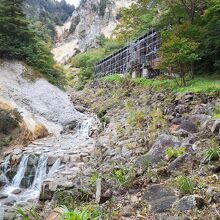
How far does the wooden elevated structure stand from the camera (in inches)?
984

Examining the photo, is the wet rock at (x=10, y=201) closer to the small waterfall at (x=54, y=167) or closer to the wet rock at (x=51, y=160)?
the small waterfall at (x=54, y=167)

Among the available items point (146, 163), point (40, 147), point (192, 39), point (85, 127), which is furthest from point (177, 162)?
point (85, 127)

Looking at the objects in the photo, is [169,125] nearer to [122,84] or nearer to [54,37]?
[122,84]

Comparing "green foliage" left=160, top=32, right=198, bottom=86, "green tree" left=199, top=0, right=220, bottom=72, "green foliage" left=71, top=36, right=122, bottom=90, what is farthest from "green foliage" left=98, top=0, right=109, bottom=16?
"green foliage" left=160, top=32, right=198, bottom=86

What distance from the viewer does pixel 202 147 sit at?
7859mm

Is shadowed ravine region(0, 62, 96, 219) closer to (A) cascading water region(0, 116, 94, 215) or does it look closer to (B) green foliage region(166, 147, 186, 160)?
(A) cascading water region(0, 116, 94, 215)

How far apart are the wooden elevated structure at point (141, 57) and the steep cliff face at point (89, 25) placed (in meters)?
29.2

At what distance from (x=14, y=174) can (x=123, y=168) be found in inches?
268

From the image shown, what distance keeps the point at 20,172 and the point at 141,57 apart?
1785 cm

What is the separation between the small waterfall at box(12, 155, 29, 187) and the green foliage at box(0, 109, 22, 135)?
3.04 m

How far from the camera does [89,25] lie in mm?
69875

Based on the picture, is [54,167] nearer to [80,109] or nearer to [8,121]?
[8,121]

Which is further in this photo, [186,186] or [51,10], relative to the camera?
[51,10]

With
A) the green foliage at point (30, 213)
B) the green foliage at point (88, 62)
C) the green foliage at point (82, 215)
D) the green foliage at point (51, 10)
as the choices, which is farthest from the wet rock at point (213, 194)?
the green foliage at point (51, 10)
